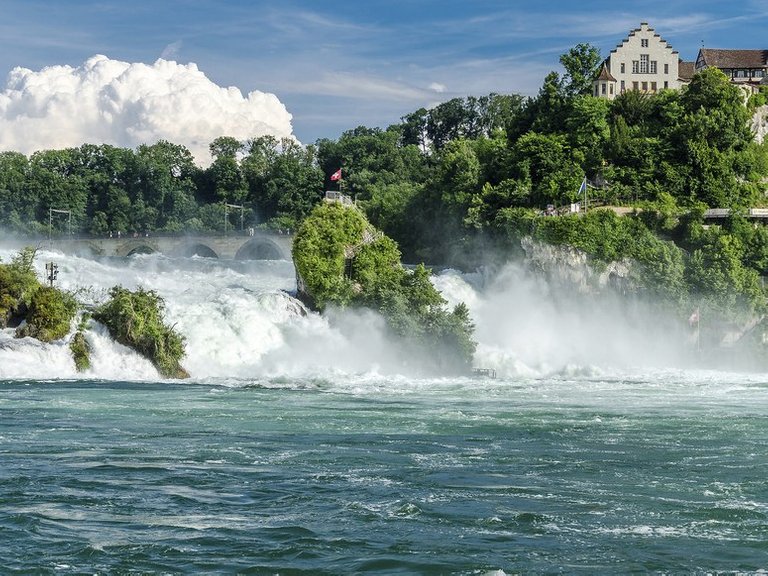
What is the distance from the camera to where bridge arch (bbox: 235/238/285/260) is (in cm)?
8994

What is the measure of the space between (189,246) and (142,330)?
168ft

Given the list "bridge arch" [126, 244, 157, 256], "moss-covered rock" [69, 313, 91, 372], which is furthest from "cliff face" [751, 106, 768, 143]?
"bridge arch" [126, 244, 157, 256]

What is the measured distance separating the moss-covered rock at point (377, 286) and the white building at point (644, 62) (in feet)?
122

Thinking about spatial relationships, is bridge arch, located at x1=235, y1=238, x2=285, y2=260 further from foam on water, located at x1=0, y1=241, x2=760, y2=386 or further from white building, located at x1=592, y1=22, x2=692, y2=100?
white building, located at x1=592, y1=22, x2=692, y2=100

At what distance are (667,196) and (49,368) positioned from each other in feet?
118

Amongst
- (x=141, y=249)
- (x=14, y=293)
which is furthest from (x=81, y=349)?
(x=141, y=249)

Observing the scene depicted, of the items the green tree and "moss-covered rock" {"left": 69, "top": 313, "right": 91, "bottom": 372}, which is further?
the green tree

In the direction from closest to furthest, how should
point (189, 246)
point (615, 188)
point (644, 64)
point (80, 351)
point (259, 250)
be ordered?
point (80, 351)
point (615, 188)
point (644, 64)
point (259, 250)
point (189, 246)

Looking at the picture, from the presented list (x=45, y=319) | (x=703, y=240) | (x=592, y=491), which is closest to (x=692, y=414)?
(x=592, y=491)

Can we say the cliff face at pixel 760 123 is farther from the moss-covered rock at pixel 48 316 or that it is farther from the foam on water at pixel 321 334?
the moss-covered rock at pixel 48 316

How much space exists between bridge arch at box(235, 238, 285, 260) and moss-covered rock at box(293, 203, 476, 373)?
35.5m

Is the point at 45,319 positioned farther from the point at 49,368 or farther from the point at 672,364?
the point at 672,364

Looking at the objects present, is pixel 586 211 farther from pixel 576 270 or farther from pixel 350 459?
pixel 350 459

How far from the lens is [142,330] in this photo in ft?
140
